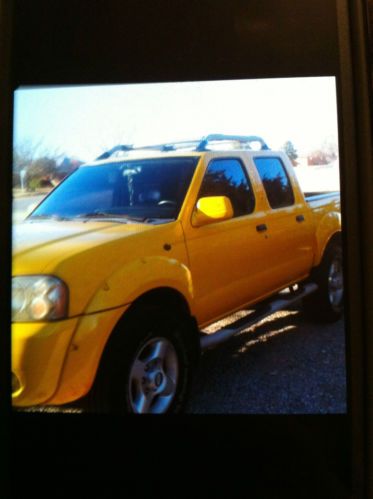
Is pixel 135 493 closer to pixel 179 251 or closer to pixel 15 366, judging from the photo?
pixel 15 366

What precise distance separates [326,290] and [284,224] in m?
0.88

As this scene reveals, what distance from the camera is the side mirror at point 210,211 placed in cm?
307

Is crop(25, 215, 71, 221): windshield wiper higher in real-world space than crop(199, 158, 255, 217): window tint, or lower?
lower

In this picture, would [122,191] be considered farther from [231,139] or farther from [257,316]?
[257,316]

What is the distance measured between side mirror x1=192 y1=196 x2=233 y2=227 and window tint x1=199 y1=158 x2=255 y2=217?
0.05 meters

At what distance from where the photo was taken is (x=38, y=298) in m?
2.56

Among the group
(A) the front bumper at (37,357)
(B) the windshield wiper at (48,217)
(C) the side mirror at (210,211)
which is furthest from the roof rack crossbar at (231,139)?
(A) the front bumper at (37,357)

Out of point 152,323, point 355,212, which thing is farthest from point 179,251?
point 355,212

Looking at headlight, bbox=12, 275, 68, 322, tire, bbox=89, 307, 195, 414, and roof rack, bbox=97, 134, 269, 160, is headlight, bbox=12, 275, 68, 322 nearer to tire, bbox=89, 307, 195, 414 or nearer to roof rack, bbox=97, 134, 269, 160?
tire, bbox=89, 307, 195, 414

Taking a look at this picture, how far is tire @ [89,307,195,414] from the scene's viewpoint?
2.65 metres

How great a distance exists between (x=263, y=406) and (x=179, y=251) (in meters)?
1.24

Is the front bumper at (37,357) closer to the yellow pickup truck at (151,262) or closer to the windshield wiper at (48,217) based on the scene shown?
the yellow pickup truck at (151,262)

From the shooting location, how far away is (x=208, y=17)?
310cm

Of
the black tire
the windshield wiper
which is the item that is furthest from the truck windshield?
the black tire
